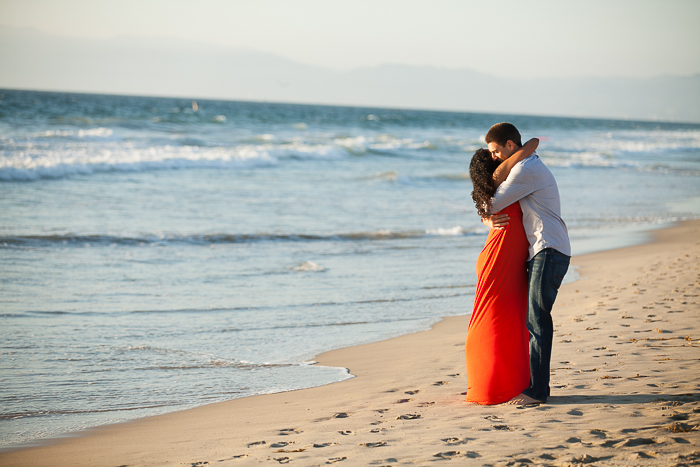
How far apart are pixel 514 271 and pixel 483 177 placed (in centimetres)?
63

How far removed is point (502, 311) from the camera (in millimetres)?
3570

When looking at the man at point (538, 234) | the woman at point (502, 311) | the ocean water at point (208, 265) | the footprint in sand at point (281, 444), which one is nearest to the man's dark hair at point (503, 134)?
the man at point (538, 234)

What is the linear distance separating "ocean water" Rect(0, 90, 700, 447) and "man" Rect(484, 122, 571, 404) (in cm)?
171

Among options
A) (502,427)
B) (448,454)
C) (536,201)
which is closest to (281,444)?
(448,454)

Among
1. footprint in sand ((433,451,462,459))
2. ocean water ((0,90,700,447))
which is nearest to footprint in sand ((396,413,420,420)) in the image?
footprint in sand ((433,451,462,459))

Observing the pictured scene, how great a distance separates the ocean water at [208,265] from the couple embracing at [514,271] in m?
1.43

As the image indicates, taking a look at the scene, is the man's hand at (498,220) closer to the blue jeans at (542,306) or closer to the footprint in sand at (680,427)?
the blue jeans at (542,306)

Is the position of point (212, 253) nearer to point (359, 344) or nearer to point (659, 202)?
point (359, 344)

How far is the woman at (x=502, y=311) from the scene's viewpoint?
3.53m

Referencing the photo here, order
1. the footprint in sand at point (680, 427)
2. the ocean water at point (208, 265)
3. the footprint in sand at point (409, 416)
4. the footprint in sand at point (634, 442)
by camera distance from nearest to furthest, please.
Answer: the footprint in sand at point (634, 442) → the footprint in sand at point (680, 427) → the footprint in sand at point (409, 416) → the ocean water at point (208, 265)

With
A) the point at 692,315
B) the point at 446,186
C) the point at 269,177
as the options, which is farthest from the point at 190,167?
the point at 692,315

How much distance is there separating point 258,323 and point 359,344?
1178 mm

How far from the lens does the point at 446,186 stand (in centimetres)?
1948

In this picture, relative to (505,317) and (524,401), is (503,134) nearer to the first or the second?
(505,317)
